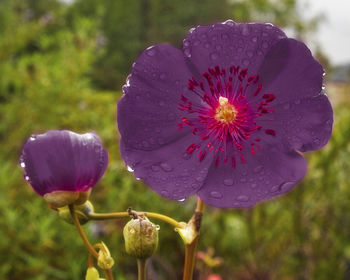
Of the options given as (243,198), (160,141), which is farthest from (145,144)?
(243,198)

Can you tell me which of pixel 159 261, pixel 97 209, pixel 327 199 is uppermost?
pixel 327 199

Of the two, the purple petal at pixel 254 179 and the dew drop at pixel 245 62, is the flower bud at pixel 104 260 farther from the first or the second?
the dew drop at pixel 245 62

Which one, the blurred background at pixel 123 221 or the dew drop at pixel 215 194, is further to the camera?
the blurred background at pixel 123 221

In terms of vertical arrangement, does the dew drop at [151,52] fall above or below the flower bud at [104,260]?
above

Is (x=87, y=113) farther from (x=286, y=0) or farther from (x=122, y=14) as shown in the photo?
(x=286, y=0)

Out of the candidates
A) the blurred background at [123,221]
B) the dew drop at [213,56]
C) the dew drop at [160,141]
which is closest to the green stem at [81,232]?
the dew drop at [160,141]

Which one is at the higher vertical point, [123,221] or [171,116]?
[123,221]

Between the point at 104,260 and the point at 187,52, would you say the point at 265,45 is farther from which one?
the point at 104,260

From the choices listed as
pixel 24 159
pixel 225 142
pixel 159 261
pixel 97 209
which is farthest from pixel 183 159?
pixel 97 209
